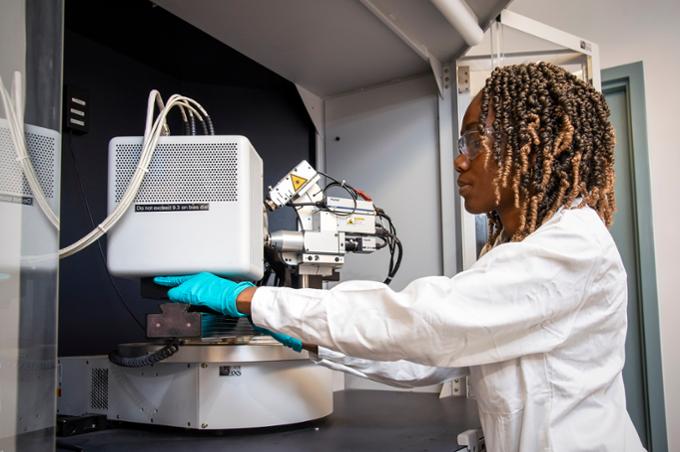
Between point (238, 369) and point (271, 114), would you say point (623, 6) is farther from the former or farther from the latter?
point (238, 369)

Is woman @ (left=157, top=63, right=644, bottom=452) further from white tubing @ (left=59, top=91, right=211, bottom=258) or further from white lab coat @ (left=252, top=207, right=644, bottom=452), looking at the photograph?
white tubing @ (left=59, top=91, right=211, bottom=258)

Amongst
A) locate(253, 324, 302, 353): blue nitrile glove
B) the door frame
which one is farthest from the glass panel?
the door frame

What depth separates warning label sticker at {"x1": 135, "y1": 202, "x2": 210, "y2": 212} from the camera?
→ 3.10 feet

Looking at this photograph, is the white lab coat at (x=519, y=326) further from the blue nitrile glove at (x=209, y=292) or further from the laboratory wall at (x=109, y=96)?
the laboratory wall at (x=109, y=96)

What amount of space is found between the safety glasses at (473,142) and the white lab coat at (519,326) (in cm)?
21

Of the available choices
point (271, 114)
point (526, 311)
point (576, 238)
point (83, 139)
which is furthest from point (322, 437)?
point (271, 114)

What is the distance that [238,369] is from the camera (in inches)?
43.2

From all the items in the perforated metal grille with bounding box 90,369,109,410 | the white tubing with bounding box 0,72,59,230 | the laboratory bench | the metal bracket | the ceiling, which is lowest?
the laboratory bench

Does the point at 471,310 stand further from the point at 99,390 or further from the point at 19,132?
the point at 99,390

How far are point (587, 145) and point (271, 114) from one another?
136 cm

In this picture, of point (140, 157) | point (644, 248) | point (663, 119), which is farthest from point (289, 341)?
point (663, 119)

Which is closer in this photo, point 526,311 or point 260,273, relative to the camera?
point 526,311

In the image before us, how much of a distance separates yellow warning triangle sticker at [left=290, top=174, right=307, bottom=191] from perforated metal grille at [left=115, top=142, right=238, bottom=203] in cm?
41

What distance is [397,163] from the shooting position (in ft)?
6.48
